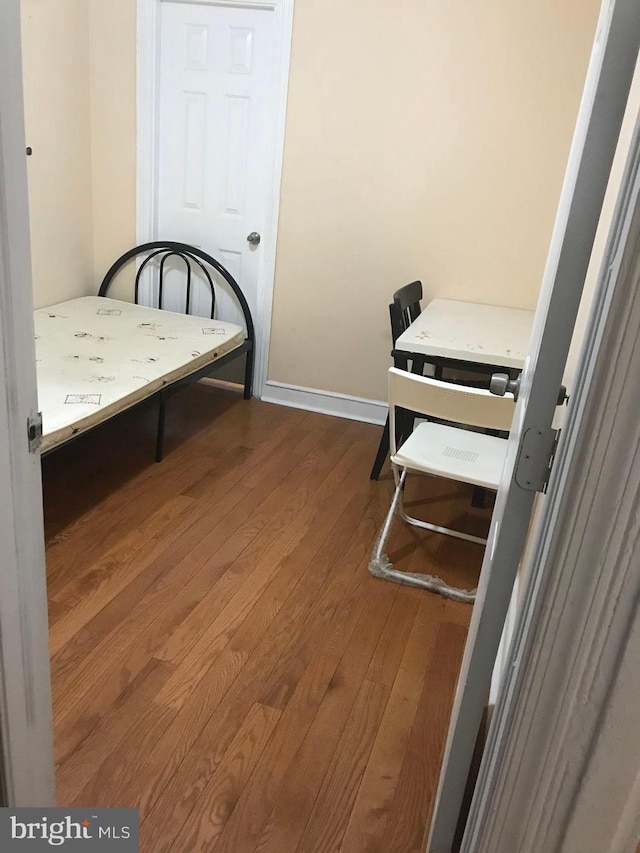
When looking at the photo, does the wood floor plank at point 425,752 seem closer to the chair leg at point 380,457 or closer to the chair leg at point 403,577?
the chair leg at point 403,577

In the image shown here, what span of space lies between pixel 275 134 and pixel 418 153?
731 millimetres

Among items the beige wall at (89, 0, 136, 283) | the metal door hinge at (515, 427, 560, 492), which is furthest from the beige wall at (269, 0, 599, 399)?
the metal door hinge at (515, 427, 560, 492)

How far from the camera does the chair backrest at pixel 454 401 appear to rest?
2.21 metres

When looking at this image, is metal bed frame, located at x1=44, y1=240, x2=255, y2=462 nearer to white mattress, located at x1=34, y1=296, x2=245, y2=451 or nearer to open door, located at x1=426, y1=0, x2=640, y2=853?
white mattress, located at x1=34, y1=296, x2=245, y2=451

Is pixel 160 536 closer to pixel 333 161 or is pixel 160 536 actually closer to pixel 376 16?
pixel 333 161

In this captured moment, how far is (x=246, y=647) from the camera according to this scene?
2.08 meters

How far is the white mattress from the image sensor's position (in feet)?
8.48

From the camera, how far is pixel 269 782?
166cm

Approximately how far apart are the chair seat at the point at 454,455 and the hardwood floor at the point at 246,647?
1.40 ft

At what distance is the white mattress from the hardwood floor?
14cm

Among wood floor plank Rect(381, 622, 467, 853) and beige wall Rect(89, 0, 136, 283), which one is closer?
wood floor plank Rect(381, 622, 467, 853)

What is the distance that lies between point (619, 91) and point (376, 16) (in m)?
2.78

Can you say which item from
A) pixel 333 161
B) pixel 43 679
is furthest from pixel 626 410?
pixel 333 161

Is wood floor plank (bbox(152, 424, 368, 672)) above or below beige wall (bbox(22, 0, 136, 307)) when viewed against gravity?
below
